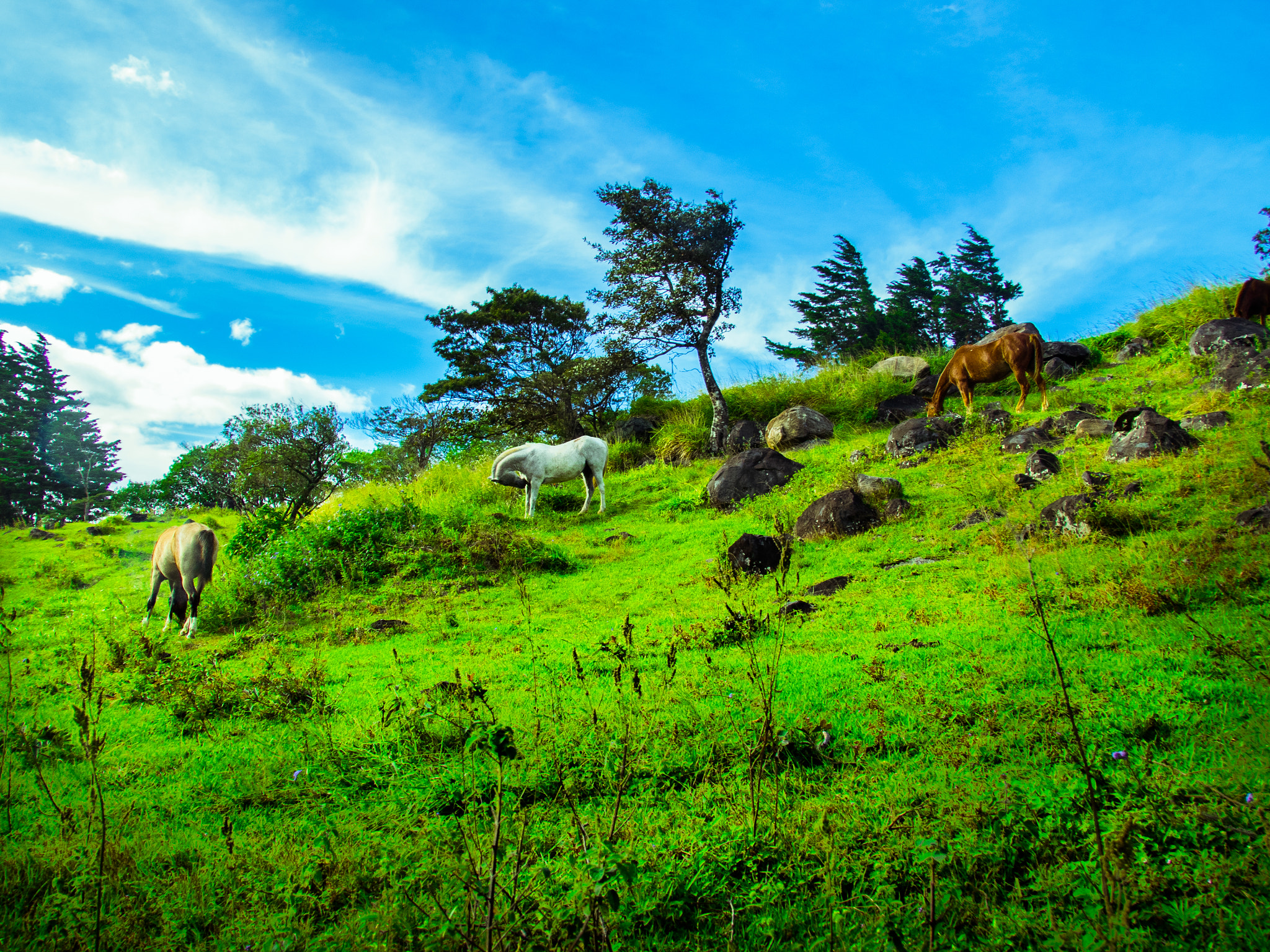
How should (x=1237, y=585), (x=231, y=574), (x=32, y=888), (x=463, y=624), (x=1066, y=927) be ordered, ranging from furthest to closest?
(x=231, y=574), (x=463, y=624), (x=1237, y=585), (x=32, y=888), (x=1066, y=927)

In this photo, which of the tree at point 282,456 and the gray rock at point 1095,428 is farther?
the tree at point 282,456

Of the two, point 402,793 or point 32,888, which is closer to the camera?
point 32,888

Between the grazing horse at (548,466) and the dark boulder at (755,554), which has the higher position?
the grazing horse at (548,466)

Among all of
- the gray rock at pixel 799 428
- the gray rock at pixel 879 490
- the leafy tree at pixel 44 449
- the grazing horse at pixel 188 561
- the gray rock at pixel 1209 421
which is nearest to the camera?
the leafy tree at pixel 44 449

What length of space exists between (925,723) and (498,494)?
531 inches

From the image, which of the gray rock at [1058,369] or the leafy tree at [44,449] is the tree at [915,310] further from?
the leafy tree at [44,449]

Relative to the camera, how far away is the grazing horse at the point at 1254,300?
41.2ft

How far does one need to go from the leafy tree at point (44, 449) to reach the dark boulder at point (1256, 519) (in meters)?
9.16

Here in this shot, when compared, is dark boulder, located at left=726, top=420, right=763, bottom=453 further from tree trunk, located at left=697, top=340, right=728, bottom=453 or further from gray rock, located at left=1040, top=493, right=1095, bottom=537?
gray rock, located at left=1040, top=493, right=1095, bottom=537

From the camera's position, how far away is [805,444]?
639 inches

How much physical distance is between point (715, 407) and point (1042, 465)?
33.2 ft

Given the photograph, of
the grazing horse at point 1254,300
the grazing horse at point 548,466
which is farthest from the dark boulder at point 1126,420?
the grazing horse at point 548,466

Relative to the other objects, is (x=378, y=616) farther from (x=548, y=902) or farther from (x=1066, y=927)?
(x=1066, y=927)

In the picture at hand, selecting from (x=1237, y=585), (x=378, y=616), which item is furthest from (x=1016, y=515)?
(x=378, y=616)
